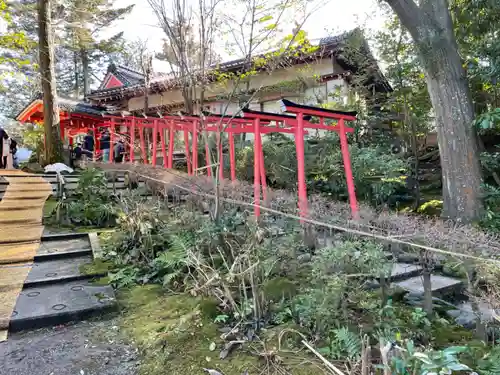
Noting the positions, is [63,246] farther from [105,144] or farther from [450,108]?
[105,144]

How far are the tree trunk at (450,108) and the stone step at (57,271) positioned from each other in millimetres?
6567

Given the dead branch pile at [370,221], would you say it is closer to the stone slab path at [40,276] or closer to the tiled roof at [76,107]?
the stone slab path at [40,276]

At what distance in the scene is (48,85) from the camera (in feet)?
40.4

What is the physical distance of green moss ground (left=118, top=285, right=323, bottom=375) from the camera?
259cm

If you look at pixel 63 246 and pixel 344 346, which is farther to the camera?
pixel 63 246

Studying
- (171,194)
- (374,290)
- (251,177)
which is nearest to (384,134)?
(251,177)

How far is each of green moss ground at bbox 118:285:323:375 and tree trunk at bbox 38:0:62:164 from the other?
35.0 feet

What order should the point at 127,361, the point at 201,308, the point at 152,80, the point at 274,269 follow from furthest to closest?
the point at 152,80
the point at 274,269
the point at 201,308
the point at 127,361

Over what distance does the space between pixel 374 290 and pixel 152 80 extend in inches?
549

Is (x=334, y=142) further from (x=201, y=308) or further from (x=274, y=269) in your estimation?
(x=201, y=308)

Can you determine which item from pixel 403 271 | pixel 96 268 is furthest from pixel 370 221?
pixel 96 268

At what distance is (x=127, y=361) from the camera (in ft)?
9.25

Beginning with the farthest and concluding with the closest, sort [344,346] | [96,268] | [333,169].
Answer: [333,169]
[96,268]
[344,346]

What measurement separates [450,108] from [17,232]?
8440 mm
